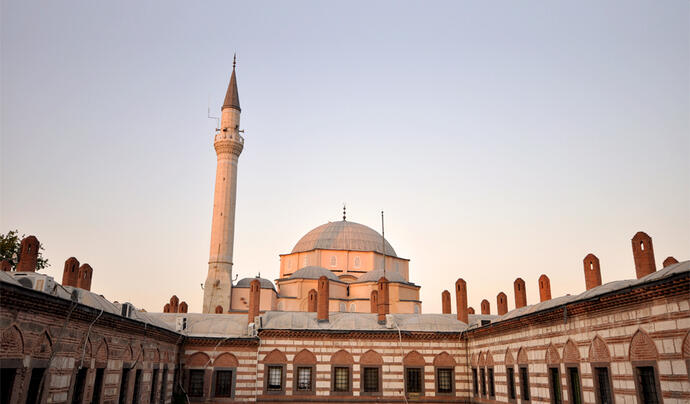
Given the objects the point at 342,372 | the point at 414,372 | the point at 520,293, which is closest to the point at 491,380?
the point at 414,372

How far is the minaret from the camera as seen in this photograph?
36.9 meters

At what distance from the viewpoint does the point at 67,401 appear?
13.3m

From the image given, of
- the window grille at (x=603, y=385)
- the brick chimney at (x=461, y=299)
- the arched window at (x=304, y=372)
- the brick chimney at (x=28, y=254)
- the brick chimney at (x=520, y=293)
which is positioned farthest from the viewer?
the brick chimney at (x=461, y=299)

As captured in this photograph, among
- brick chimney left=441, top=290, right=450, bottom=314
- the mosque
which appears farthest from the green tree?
brick chimney left=441, top=290, right=450, bottom=314

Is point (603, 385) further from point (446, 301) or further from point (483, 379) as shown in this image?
point (446, 301)

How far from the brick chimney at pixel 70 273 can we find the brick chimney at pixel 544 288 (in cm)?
1785

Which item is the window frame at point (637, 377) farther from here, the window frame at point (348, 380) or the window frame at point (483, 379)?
the window frame at point (348, 380)

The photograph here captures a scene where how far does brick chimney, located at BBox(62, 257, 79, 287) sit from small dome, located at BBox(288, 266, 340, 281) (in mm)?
21314

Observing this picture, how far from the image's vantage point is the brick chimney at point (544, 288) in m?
22.4

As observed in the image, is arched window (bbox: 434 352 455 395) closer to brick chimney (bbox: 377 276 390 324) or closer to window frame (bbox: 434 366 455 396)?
window frame (bbox: 434 366 455 396)

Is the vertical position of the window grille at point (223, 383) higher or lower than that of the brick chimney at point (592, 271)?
lower

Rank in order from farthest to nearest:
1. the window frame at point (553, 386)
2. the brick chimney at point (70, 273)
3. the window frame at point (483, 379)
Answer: the window frame at point (483, 379), the brick chimney at point (70, 273), the window frame at point (553, 386)

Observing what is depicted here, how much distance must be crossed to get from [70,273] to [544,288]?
59.4 feet

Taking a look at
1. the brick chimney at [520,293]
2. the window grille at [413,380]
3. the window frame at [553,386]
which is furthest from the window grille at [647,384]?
the window grille at [413,380]
